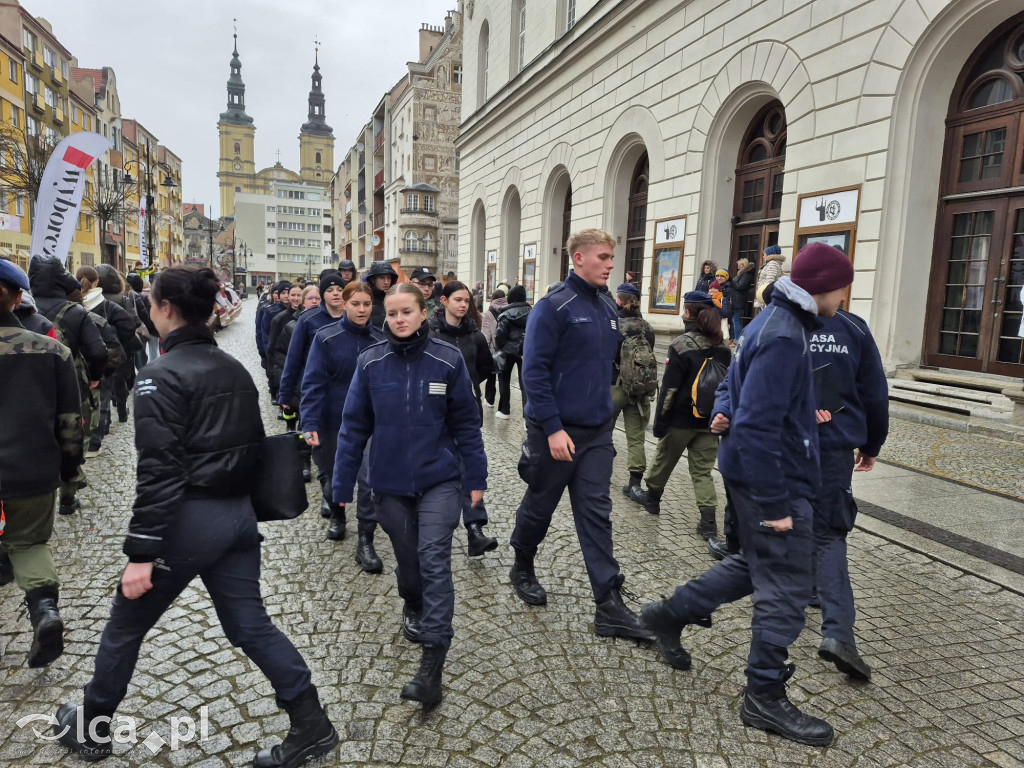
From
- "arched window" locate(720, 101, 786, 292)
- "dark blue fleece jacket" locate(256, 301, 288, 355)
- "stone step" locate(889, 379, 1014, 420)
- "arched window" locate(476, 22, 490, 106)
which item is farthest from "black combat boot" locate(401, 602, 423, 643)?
"arched window" locate(476, 22, 490, 106)

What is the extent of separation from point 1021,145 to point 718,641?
8938mm

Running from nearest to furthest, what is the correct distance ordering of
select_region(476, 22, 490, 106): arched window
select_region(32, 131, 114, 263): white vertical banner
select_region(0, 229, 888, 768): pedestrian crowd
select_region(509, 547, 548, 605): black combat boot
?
select_region(0, 229, 888, 768): pedestrian crowd < select_region(509, 547, 548, 605): black combat boot < select_region(32, 131, 114, 263): white vertical banner < select_region(476, 22, 490, 106): arched window

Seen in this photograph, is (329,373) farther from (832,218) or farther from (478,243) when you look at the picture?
(478,243)

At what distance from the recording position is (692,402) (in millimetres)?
5164

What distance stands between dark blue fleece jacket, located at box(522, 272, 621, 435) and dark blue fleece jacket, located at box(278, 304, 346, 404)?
2.54 m

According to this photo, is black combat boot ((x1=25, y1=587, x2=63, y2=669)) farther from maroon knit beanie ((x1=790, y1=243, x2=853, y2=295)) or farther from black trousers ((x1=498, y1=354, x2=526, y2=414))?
black trousers ((x1=498, y1=354, x2=526, y2=414))

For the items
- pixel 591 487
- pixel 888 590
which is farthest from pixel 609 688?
pixel 888 590

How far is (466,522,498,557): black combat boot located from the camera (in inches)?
186

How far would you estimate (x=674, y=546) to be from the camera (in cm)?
496

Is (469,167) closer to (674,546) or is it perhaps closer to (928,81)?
(928,81)

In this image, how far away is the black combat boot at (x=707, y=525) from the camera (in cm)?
513

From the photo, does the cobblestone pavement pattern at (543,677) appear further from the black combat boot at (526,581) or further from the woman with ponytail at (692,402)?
the woman with ponytail at (692,402)

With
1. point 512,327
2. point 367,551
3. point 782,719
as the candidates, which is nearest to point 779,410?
point 782,719

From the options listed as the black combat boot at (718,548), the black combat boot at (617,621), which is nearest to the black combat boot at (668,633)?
the black combat boot at (617,621)
